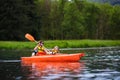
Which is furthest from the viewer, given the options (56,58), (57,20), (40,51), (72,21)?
(57,20)

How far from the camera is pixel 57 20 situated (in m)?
81.6

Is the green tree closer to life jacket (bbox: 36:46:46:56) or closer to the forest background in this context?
the forest background

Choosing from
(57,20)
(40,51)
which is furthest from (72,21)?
(40,51)

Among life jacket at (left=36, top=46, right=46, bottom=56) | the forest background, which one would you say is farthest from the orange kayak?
the forest background

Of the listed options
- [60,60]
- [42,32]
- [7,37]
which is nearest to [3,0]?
[7,37]

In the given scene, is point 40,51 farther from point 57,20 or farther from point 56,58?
point 57,20

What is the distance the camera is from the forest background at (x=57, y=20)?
64875 mm

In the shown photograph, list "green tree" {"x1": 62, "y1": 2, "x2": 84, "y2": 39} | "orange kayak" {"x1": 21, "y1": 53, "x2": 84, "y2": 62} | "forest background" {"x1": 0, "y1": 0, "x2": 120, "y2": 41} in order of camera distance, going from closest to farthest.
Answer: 1. "orange kayak" {"x1": 21, "y1": 53, "x2": 84, "y2": 62}
2. "forest background" {"x1": 0, "y1": 0, "x2": 120, "y2": 41}
3. "green tree" {"x1": 62, "y1": 2, "x2": 84, "y2": 39}

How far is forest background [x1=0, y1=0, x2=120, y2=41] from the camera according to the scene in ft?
213

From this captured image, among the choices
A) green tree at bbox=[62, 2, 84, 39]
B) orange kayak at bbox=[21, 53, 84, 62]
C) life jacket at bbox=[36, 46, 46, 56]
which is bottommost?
orange kayak at bbox=[21, 53, 84, 62]

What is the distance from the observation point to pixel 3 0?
6406 centimetres

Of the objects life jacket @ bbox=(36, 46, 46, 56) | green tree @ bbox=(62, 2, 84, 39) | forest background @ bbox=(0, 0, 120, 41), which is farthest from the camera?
green tree @ bbox=(62, 2, 84, 39)

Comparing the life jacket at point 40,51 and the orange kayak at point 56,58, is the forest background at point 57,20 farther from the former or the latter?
the orange kayak at point 56,58

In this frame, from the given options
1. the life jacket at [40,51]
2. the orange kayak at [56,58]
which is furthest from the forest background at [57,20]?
the orange kayak at [56,58]
